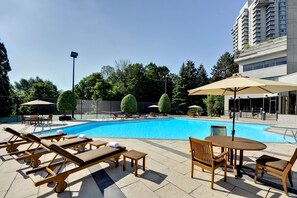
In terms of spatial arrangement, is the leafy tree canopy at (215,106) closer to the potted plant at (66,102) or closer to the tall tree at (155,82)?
the tall tree at (155,82)

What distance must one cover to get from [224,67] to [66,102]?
34571 mm

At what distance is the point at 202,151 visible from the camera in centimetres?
276

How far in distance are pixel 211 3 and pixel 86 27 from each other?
956cm

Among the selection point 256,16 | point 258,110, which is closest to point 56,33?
point 258,110

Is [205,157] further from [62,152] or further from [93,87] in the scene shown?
[93,87]

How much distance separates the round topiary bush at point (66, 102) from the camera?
12.8 m

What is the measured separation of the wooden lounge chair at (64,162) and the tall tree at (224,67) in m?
34.1

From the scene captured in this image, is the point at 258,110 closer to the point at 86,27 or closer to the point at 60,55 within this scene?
the point at 86,27

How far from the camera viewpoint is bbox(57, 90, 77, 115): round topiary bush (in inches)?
504

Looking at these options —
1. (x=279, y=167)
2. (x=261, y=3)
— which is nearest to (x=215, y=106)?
(x=279, y=167)

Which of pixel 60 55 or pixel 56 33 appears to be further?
pixel 60 55

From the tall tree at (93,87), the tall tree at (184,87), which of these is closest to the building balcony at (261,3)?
the tall tree at (184,87)

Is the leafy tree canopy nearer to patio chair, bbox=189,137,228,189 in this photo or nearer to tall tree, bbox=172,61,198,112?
tall tree, bbox=172,61,198,112

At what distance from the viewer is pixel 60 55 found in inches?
649
